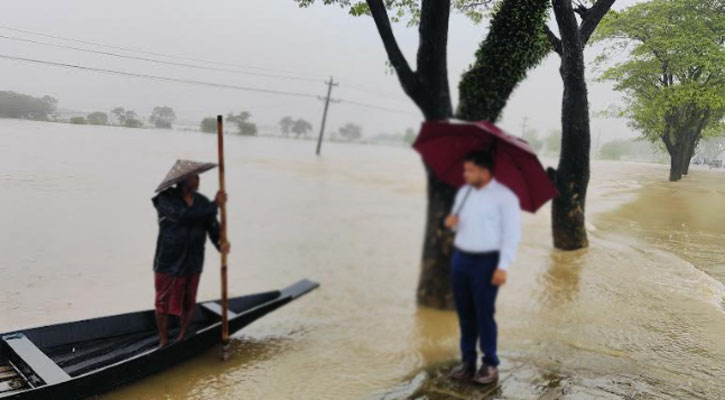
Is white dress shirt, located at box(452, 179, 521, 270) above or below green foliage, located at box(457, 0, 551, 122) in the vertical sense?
below

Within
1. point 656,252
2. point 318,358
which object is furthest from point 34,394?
point 656,252

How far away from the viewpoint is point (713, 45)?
8836 millimetres

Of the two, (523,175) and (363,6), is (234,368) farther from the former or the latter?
(363,6)

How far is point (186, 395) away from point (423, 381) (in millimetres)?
2270

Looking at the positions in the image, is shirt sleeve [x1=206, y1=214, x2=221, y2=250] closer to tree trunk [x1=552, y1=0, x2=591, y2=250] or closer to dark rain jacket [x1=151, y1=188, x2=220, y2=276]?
dark rain jacket [x1=151, y1=188, x2=220, y2=276]

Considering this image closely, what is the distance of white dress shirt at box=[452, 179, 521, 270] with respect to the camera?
3275mm

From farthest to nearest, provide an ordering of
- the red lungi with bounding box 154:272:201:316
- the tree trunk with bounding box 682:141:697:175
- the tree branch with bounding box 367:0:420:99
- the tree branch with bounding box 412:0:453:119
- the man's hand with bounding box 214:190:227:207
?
the tree trunk with bounding box 682:141:697:175
the tree branch with bounding box 367:0:420:99
the tree branch with bounding box 412:0:453:119
the red lungi with bounding box 154:272:201:316
the man's hand with bounding box 214:190:227:207

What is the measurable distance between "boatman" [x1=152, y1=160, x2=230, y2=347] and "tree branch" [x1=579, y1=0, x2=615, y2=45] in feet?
25.7


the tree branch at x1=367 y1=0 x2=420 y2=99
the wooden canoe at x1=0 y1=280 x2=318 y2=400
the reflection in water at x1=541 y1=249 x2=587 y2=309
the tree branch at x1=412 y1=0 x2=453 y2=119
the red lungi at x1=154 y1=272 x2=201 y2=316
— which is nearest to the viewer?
the wooden canoe at x1=0 y1=280 x2=318 y2=400

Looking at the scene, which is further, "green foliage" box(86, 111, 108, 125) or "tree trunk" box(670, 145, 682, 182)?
"tree trunk" box(670, 145, 682, 182)

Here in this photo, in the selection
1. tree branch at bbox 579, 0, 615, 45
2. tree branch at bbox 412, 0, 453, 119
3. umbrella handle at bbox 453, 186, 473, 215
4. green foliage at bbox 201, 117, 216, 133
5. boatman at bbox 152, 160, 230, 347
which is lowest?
boatman at bbox 152, 160, 230, 347

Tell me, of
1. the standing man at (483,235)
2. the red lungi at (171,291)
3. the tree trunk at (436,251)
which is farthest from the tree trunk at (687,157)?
the red lungi at (171,291)

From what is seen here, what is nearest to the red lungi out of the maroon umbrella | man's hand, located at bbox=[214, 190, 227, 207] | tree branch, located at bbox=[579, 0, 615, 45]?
man's hand, located at bbox=[214, 190, 227, 207]

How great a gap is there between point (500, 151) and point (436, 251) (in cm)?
288
